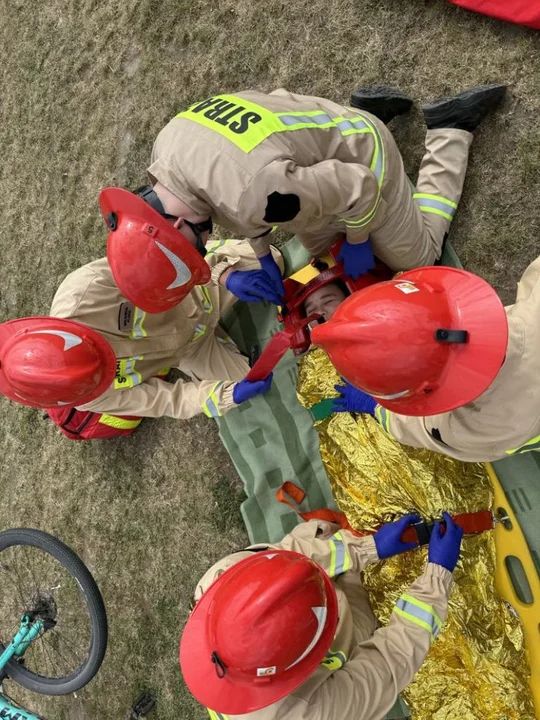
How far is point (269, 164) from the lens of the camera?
6.57 feet

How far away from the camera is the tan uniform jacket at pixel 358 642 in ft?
7.02

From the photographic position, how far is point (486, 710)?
2.54 m

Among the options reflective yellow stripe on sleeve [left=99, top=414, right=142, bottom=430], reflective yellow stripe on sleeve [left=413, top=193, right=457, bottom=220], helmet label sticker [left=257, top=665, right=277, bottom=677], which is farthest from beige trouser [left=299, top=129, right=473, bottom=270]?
helmet label sticker [left=257, top=665, right=277, bottom=677]

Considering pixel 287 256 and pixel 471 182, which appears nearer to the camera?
pixel 471 182

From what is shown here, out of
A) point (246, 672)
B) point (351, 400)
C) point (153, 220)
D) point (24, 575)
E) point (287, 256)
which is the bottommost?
point (24, 575)

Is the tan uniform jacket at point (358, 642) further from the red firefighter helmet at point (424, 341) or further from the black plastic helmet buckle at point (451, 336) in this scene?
the black plastic helmet buckle at point (451, 336)

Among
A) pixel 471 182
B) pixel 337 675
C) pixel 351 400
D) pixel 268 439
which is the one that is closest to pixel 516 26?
pixel 471 182

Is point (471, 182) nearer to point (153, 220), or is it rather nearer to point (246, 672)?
point (153, 220)

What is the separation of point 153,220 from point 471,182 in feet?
5.93

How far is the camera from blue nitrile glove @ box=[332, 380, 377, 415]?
2787mm

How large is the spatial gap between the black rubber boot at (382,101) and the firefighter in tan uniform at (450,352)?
4.86ft

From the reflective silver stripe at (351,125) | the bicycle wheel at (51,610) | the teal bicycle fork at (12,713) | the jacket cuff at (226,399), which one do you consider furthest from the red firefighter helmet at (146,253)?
the teal bicycle fork at (12,713)

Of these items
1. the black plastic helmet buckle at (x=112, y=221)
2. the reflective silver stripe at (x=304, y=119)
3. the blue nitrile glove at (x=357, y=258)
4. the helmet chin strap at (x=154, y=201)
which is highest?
the reflective silver stripe at (x=304, y=119)

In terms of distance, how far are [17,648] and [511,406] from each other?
147 inches
